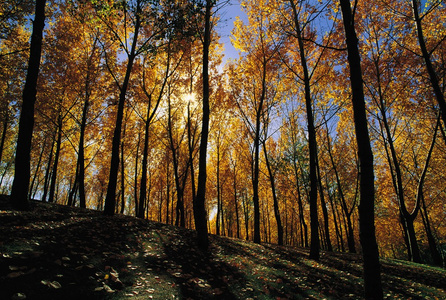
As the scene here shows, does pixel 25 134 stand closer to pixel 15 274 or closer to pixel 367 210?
pixel 15 274

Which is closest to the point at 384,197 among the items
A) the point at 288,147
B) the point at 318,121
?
the point at 288,147

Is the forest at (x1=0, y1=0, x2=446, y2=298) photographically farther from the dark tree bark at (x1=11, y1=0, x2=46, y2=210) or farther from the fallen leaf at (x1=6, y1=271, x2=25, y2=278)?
the fallen leaf at (x1=6, y1=271, x2=25, y2=278)

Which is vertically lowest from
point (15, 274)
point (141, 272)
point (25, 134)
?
point (141, 272)

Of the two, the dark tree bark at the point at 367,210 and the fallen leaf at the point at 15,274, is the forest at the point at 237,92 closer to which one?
the dark tree bark at the point at 367,210

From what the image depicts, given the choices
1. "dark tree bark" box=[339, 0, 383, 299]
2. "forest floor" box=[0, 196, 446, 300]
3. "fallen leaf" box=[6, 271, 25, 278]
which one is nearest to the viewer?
"fallen leaf" box=[6, 271, 25, 278]

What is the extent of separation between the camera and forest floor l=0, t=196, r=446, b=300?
321 cm

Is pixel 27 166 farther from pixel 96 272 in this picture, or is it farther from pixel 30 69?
pixel 96 272

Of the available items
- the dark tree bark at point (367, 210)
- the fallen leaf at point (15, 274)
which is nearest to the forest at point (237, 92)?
the dark tree bark at point (367, 210)

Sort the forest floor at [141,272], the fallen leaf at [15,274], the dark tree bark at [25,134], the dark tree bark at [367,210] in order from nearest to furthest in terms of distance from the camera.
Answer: the fallen leaf at [15,274] < the forest floor at [141,272] < the dark tree bark at [367,210] < the dark tree bark at [25,134]

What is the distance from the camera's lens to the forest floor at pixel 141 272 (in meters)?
3.21

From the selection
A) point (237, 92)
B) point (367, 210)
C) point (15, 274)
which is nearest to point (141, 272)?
point (15, 274)

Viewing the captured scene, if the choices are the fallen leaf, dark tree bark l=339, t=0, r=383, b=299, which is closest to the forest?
dark tree bark l=339, t=0, r=383, b=299

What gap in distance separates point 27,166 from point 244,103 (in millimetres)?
12790

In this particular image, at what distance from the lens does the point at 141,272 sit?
436 centimetres
